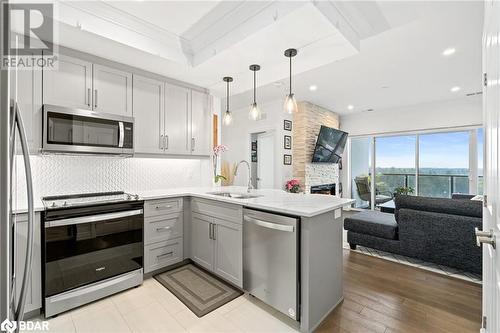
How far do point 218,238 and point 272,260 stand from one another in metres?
0.75

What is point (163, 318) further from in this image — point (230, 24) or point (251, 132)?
point (251, 132)

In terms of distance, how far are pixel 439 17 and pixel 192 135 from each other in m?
3.11

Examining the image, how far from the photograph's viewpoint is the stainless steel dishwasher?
179cm

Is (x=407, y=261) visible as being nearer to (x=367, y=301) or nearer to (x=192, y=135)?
(x=367, y=301)

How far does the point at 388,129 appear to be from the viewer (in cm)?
594

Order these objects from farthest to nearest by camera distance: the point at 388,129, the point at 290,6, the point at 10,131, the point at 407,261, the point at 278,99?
the point at 388,129 → the point at 278,99 → the point at 407,261 → the point at 290,6 → the point at 10,131

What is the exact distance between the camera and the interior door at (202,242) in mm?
2590

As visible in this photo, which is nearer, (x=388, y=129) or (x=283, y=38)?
(x=283, y=38)

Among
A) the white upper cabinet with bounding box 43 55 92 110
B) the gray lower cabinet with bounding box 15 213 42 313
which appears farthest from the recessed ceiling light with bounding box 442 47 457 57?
the gray lower cabinet with bounding box 15 213 42 313

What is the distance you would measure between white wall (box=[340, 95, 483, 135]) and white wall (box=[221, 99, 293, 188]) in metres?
2.54

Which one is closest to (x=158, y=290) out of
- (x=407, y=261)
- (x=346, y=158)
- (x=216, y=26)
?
(x=216, y=26)

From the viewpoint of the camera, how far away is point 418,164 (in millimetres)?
5672

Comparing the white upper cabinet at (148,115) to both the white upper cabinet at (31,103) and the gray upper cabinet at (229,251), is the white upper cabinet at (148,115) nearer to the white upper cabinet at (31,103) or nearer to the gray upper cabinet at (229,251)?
the white upper cabinet at (31,103)

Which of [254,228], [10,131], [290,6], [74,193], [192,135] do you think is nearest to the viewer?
[10,131]
